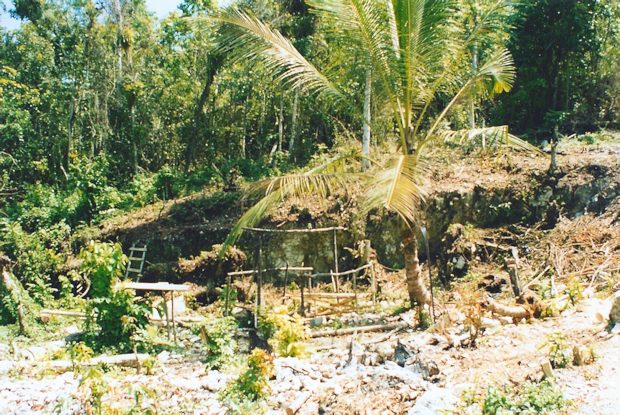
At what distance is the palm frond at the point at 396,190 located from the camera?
7.17 m

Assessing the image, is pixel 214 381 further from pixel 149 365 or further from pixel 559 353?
pixel 559 353

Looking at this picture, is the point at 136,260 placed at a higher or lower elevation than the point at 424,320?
higher

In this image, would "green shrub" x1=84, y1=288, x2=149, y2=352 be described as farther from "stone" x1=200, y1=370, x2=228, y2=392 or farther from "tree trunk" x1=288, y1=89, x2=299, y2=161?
"tree trunk" x1=288, y1=89, x2=299, y2=161

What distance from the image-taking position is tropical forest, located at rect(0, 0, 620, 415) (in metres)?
7.23

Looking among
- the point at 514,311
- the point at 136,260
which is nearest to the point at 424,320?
the point at 514,311

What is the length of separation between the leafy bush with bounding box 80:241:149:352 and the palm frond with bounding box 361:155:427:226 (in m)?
4.54

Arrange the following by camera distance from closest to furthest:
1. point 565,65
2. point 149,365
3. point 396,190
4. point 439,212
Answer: point 396,190 < point 149,365 < point 439,212 < point 565,65

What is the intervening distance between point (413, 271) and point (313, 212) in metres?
5.39

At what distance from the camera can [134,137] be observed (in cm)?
2039

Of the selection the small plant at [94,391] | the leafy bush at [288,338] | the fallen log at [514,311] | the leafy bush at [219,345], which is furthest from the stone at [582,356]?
the small plant at [94,391]

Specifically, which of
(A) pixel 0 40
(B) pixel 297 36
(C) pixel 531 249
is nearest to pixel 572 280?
(C) pixel 531 249

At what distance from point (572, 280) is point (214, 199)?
9683mm

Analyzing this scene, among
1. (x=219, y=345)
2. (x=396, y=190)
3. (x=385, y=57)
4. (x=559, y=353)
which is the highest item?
(x=385, y=57)

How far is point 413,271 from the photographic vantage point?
10.2m
